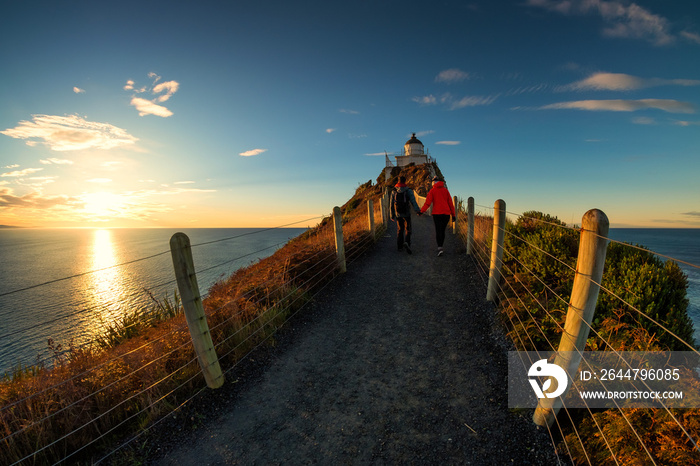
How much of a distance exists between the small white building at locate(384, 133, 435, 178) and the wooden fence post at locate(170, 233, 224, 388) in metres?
50.7

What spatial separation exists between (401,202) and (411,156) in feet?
161

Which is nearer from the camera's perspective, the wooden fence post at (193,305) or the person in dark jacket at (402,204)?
the wooden fence post at (193,305)

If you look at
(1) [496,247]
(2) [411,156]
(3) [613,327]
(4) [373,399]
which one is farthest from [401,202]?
(2) [411,156]

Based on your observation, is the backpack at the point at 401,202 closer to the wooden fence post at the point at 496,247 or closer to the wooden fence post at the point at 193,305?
the wooden fence post at the point at 496,247

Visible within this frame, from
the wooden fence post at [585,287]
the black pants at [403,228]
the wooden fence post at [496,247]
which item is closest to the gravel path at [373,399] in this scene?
the wooden fence post at [496,247]

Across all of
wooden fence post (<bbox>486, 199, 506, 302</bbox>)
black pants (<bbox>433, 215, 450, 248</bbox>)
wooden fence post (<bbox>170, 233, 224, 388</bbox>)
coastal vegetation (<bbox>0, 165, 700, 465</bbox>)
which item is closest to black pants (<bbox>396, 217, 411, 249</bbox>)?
black pants (<bbox>433, 215, 450, 248</bbox>)

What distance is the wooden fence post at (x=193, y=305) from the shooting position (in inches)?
127

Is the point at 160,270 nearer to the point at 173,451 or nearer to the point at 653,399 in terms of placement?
the point at 173,451

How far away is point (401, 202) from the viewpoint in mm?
8547

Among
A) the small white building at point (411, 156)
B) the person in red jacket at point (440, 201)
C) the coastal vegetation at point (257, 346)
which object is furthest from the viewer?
the small white building at point (411, 156)

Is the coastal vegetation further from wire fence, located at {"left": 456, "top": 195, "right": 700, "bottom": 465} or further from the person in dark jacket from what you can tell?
the person in dark jacket

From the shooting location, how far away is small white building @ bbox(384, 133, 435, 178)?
54219 millimetres

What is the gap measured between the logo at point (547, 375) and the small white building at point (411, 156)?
50.5 meters

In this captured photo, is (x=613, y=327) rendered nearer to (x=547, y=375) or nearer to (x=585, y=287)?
(x=547, y=375)
